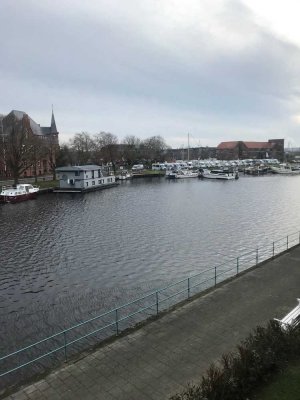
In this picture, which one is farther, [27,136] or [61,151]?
[61,151]

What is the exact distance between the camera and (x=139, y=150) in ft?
511

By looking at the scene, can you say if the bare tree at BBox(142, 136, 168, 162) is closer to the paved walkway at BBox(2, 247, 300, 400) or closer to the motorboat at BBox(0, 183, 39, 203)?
the motorboat at BBox(0, 183, 39, 203)

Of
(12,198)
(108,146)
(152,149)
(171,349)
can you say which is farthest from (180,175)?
(171,349)

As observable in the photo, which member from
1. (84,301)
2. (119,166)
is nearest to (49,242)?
(84,301)

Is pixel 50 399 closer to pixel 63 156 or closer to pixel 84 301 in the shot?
pixel 84 301

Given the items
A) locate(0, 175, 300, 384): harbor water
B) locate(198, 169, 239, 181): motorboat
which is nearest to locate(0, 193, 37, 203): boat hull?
locate(0, 175, 300, 384): harbor water

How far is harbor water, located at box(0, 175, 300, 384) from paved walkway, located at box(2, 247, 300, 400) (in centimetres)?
561

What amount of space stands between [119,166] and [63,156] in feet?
125

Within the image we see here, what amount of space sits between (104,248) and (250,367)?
22584 millimetres

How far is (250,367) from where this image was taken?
998cm

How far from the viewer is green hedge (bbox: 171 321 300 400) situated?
9.09m

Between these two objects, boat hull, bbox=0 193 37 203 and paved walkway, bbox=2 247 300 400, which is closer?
paved walkway, bbox=2 247 300 400

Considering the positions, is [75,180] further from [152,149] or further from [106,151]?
[152,149]

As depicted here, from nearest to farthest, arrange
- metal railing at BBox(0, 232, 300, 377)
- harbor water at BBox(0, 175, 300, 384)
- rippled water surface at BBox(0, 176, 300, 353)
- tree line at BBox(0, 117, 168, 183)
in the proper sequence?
metal railing at BBox(0, 232, 300, 377), harbor water at BBox(0, 175, 300, 384), rippled water surface at BBox(0, 176, 300, 353), tree line at BBox(0, 117, 168, 183)
